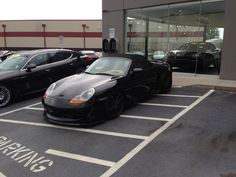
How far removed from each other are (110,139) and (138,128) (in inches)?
29.6

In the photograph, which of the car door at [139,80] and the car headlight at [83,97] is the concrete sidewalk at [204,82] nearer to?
the car door at [139,80]

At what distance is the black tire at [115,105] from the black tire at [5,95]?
3325mm

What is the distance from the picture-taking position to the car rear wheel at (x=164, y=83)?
8.26 m

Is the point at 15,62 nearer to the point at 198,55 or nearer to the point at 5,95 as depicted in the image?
the point at 5,95

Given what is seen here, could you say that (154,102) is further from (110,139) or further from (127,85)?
(110,139)

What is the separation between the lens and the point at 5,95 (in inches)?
304

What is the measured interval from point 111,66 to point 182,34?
19.9ft

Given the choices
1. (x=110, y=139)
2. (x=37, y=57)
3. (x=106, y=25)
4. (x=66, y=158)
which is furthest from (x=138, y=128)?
(x=106, y=25)

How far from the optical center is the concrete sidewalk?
29.4ft

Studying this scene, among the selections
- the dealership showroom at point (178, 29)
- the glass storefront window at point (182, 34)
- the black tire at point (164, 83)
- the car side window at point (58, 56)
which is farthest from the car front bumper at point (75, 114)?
the glass storefront window at point (182, 34)

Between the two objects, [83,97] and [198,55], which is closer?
[83,97]

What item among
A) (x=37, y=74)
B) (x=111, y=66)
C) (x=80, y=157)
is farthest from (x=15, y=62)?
(x=80, y=157)

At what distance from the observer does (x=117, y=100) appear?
627 cm

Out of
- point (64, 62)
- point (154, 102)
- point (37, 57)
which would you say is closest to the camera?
point (154, 102)
